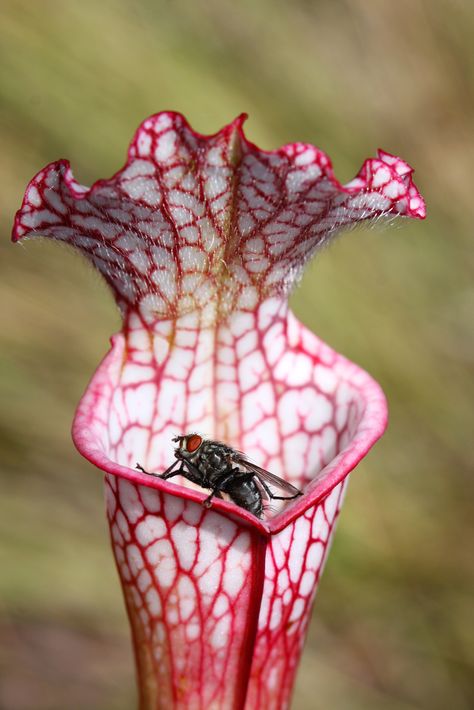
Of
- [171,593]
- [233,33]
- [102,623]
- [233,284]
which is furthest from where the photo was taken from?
[102,623]

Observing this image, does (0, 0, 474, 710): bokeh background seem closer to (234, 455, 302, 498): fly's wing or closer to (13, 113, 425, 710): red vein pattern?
(13, 113, 425, 710): red vein pattern

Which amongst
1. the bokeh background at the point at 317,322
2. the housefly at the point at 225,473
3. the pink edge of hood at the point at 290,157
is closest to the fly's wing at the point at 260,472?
the housefly at the point at 225,473

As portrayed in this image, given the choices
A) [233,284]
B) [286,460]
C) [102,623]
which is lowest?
[102,623]

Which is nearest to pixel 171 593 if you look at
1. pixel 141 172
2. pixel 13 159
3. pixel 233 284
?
pixel 233 284

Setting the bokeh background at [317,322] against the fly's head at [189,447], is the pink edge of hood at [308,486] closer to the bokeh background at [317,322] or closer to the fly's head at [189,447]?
the fly's head at [189,447]

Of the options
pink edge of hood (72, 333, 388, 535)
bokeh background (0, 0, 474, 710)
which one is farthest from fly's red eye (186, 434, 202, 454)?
bokeh background (0, 0, 474, 710)

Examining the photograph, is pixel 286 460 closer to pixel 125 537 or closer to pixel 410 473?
pixel 125 537

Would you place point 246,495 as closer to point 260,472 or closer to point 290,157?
point 260,472

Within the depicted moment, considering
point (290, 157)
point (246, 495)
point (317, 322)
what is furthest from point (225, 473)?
point (317, 322)
